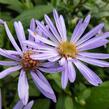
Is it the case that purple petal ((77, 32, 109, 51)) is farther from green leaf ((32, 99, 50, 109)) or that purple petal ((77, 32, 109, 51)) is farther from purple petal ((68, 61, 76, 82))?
green leaf ((32, 99, 50, 109))

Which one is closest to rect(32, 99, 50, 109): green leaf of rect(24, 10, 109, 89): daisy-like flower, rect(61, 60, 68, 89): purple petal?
rect(24, 10, 109, 89): daisy-like flower

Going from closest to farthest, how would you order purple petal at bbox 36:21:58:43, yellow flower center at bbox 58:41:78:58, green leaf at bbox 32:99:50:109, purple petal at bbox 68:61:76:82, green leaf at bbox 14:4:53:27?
purple petal at bbox 68:61:76:82 → purple petal at bbox 36:21:58:43 → yellow flower center at bbox 58:41:78:58 → green leaf at bbox 32:99:50:109 → green leaf at bbox 14:4:53:27

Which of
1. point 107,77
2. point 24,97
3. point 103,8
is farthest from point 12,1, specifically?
point 24,97

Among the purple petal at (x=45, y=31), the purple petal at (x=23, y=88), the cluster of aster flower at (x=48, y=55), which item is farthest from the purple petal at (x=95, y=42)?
the purple petal at (x=23, y=88)

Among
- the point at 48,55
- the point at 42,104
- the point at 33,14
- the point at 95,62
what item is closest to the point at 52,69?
the point at 48,55

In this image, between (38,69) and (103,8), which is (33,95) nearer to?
(38,69)

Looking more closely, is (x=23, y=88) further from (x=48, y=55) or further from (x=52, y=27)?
(x=52, y=27)

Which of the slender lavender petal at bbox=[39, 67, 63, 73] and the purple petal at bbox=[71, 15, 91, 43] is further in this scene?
the purple petal at bbox=[71, 15, 91, 43]
